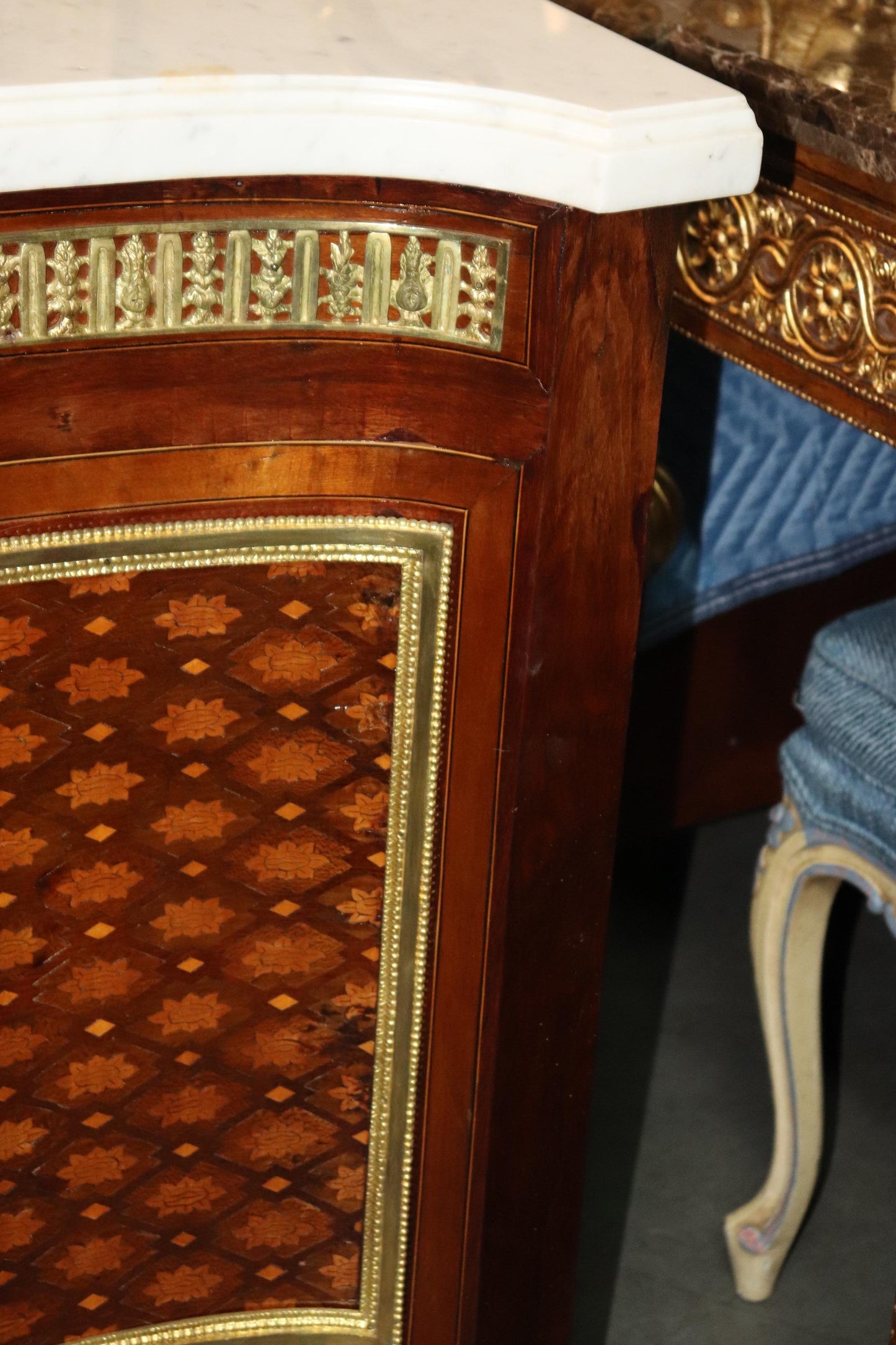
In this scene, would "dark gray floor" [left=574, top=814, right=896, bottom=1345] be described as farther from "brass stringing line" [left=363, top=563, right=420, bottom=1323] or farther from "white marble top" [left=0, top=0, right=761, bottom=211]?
"white marble top" [left=0, top=0, right=761, bottom=211]

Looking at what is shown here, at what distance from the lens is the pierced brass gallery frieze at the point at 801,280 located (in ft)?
2.82

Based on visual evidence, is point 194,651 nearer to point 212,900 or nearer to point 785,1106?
point 212,900

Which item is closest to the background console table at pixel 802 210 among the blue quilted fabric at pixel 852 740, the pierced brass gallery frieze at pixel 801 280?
the pierced brass gallery frieze at pixel 801 280

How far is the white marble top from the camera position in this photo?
23.8 inches

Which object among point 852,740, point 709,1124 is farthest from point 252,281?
point 709,1124

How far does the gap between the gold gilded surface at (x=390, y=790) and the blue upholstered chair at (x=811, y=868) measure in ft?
1.08

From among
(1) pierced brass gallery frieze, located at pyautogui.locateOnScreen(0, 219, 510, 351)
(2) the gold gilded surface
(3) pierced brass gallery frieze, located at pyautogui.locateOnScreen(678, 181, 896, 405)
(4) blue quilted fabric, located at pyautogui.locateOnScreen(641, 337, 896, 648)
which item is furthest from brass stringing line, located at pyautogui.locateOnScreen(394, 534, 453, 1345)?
(4) blue quilted fabric, located at pyautogui.locateOnScreen(641, 337, 896, 648)

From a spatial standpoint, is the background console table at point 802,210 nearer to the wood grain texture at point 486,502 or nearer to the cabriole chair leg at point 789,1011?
the wood grain texture at point 486,502

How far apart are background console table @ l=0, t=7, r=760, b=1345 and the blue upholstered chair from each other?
0.82 feet

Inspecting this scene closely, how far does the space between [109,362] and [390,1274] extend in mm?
485

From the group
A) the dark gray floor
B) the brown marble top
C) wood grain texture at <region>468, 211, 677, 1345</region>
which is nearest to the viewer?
wood grain texture at <region>468, 211, 677, 1345</region>

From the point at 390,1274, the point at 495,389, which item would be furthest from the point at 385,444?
the point at 390,1274

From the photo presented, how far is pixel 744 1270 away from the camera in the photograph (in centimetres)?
120

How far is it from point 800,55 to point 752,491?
1.53ft
